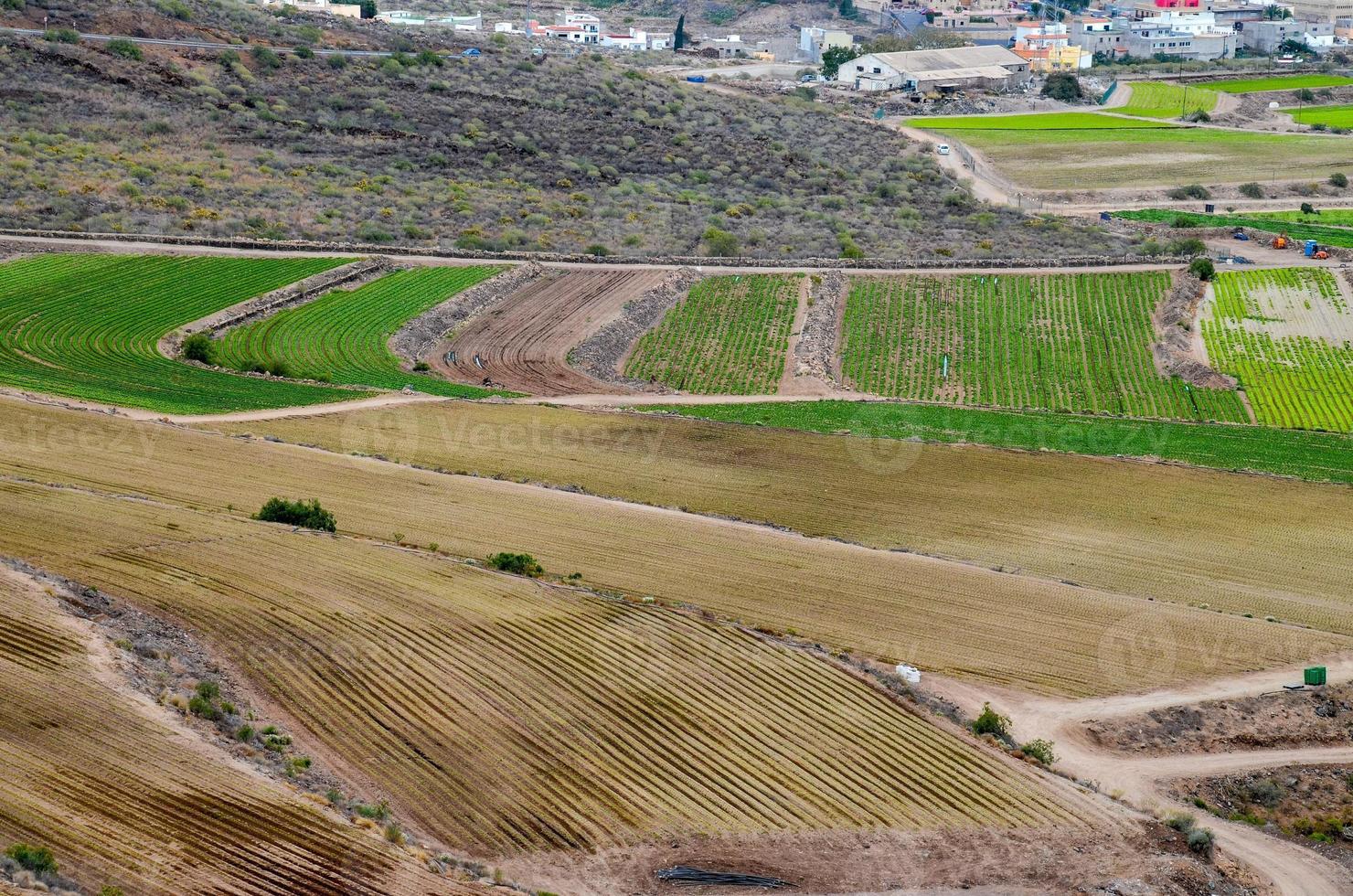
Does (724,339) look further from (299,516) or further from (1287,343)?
(299,516)

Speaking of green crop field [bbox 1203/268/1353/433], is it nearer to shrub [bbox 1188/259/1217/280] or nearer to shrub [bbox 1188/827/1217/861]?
shrub [bbox 1188/259/1217/280]

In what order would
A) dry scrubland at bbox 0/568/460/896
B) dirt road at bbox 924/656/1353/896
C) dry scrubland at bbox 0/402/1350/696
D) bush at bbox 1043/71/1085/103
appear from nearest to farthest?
dry scrubland at bbox 0/568/460/896, dirt road at bbox 924/656/1353/896, dry scrubland at bbox 0/402/1350/696, bush at bbox 1043/71/1085/103

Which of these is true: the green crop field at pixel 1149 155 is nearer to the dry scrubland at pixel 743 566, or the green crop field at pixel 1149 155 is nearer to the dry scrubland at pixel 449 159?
the dry scrubland at pixel 449 159

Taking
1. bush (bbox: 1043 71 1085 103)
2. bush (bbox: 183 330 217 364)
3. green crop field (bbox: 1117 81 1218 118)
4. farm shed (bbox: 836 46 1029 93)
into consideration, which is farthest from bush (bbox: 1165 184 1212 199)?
bush (bbox: 183 330 217 364)

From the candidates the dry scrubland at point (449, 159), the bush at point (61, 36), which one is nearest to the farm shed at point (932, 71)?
the dry scrubland at point (449, 159)

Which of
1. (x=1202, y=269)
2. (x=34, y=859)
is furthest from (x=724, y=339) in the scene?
(x=34, y=859)

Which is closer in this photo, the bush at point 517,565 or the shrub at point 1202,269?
the bush at point 517,565

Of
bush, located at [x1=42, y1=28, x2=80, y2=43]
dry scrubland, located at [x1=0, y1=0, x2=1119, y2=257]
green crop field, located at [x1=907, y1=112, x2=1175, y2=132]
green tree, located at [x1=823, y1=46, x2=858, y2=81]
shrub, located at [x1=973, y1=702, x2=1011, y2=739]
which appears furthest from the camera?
green tree, located at [x1=823, y1=46, x2=858, y2=81]
